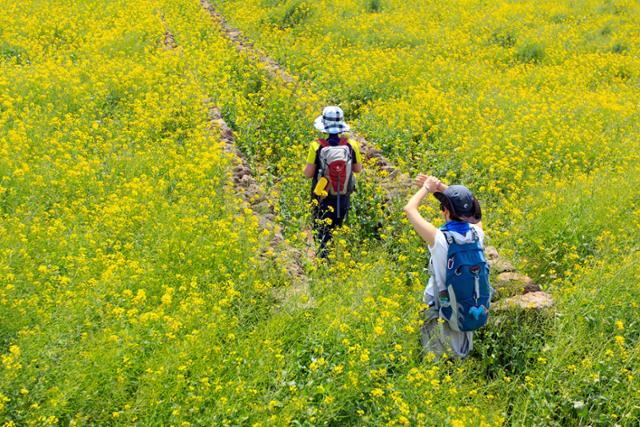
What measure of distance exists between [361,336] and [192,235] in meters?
2.06

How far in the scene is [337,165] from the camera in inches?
210

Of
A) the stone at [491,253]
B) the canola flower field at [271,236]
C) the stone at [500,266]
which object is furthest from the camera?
the stone at [491,253]

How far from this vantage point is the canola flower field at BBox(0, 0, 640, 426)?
137 inches

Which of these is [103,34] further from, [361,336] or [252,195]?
[361,336]

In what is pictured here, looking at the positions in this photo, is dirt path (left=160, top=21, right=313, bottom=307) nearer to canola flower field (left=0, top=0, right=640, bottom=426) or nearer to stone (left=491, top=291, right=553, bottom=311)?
canola flower field (left=0, top=0, right=640, bottom=426)

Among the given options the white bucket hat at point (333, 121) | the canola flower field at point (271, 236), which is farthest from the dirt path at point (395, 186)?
the white bucket hat at point (333, 121)

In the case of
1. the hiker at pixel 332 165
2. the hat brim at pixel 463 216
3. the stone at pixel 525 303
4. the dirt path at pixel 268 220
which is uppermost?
the hat brim at pixel 463 216

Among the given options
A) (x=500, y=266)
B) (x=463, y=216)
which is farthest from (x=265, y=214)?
(x=463, y=216)

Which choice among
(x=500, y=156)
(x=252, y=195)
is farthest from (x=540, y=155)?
(x=252, y=195)

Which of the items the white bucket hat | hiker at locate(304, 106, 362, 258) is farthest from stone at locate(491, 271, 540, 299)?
the white bucket hat

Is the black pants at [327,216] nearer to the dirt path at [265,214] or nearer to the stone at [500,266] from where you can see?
the dirt path at [265,214]

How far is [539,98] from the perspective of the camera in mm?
10586

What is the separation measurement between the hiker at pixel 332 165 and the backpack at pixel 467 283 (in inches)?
74.7

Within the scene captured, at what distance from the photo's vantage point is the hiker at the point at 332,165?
535cm
